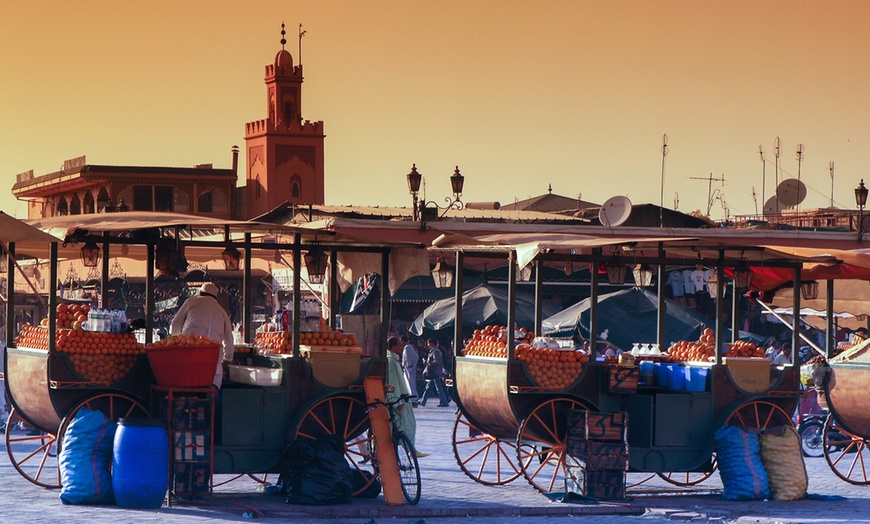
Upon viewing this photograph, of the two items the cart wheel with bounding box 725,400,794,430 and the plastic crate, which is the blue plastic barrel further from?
the cart wheel with bounding box 725,400,794,430

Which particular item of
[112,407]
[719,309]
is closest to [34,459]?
[112,407]

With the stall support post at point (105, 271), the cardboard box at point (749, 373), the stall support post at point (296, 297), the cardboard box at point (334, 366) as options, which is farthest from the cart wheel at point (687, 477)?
the stall support post at point (105, 271)

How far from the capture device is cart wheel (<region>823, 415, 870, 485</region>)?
13.5 meters

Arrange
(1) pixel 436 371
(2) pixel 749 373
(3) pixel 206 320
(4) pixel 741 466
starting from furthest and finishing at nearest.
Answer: (1) pixel 436 371 → (2) pixel 749 373 → (4) pixel 741 466 → (3) pixel 206 320

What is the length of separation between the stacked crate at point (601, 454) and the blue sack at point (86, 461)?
3.71 metres

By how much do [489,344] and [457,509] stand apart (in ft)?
5.65

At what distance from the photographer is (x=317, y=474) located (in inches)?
431

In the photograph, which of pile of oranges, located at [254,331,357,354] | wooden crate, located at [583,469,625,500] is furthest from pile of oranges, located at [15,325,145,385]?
wooden crate, located at [583,469,625,500]

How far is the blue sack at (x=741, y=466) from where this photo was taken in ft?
38.9

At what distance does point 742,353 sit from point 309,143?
42.7m

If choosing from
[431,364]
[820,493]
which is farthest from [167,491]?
[431,364]

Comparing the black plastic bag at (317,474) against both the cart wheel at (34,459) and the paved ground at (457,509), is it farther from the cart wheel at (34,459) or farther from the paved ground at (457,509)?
the cart wheel at (34,459)

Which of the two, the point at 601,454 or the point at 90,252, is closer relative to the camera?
the point at 90,252

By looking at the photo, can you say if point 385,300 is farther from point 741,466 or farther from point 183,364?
point 741,466
